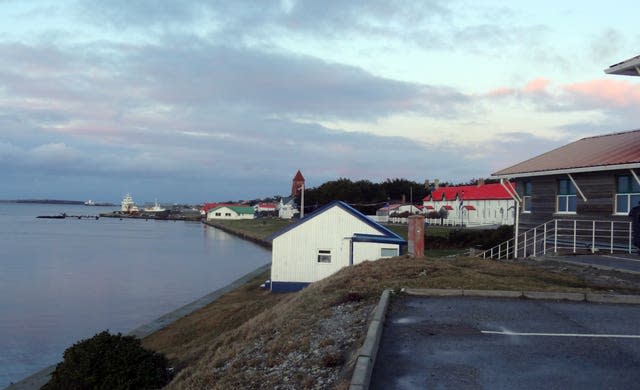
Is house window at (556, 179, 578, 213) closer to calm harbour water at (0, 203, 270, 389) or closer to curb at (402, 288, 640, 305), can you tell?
curb at (402, 288, 640, 305)

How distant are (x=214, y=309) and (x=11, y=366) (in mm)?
10696

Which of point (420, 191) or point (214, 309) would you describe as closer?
point (214, 309)

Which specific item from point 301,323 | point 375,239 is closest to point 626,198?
point 375,239

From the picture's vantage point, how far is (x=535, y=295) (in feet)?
43.1

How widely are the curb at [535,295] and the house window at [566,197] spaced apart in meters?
11.8

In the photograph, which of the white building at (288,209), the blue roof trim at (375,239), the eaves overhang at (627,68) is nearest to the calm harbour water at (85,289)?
the blue roof trim at (375,239)

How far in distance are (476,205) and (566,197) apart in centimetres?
7232

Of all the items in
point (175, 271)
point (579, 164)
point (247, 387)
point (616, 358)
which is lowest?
point (175, 271)

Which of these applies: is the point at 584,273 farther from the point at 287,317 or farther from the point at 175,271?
the point at 175,271

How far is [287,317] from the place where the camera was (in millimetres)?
13406

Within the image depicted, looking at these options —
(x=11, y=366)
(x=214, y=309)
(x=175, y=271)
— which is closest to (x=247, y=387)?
(x=11, y=366)

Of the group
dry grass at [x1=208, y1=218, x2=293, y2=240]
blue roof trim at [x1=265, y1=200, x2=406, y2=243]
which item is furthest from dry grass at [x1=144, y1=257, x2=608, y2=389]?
dry grass at [x1=208, y1=218, x2=293, y2=240]

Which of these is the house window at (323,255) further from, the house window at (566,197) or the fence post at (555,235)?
the house window at (566,197)

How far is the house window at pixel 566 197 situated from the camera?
24.1 m
